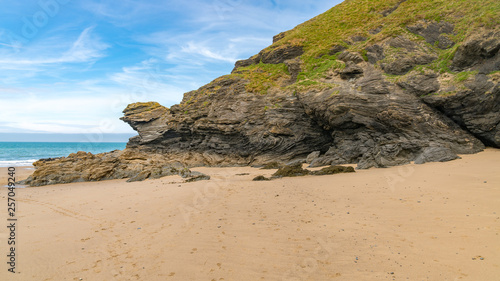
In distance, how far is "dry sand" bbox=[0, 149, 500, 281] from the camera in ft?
16.4

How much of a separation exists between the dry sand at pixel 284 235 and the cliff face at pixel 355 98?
23.6 ft

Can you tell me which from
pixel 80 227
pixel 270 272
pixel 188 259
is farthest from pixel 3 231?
pixel 270 272

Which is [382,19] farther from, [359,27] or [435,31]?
[435,31]

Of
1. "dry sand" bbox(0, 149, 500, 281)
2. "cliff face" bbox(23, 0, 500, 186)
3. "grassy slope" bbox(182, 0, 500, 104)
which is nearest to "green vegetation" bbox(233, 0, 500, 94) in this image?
"grassy slope" bbox(182, 0, 500, 104)

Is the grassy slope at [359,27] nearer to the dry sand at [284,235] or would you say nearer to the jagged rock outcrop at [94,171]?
the jagged rock outcrop at [94,171]

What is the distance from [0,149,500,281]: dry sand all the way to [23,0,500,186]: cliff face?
7.20 metres

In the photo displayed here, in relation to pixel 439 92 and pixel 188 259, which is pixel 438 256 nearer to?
pixel 188 259

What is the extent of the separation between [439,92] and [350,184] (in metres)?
12.0

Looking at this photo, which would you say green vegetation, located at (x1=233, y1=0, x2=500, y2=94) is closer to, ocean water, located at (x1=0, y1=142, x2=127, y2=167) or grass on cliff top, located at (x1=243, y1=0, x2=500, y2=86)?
grass on cliff top, located at (x1=243, y1=0, x2=500, y2=86)

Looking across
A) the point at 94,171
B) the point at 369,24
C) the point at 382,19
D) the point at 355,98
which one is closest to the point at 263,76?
the point at 355,98

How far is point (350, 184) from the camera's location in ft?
39.8

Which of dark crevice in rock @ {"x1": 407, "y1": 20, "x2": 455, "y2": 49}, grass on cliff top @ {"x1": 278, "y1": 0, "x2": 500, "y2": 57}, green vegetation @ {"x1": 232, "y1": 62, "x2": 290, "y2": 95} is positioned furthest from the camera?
green vegetation @ {"x1": 232, "y1": 62, "x2": 290, "y2": 95}

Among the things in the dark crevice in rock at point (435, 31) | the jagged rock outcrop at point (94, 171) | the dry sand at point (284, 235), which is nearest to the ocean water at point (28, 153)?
the jagged rock outcrop at point (94, 171)

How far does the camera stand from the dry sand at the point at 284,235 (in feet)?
16.4
